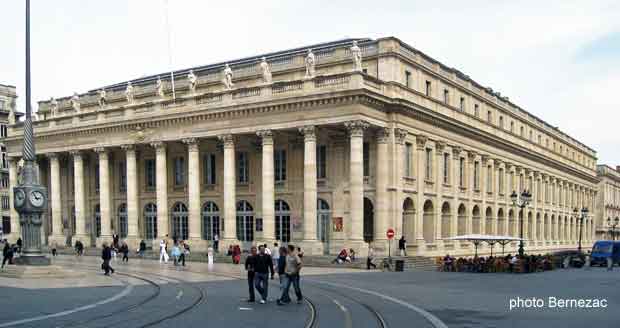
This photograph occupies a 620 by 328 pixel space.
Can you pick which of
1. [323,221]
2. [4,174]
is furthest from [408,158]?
[4,174]

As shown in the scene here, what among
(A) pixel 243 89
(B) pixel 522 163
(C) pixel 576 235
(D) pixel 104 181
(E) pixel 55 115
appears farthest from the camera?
(C) pixel 576 235

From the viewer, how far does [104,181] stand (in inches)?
2112

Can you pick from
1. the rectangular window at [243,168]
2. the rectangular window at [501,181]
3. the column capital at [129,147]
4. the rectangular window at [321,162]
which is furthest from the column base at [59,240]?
the rectangular window at [501,181]

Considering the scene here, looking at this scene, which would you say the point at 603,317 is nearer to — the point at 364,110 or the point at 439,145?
the point at 364,110

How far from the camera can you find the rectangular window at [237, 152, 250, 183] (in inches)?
1955

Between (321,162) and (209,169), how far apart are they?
10.5 metres

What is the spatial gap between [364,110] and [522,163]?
31663 millimetres

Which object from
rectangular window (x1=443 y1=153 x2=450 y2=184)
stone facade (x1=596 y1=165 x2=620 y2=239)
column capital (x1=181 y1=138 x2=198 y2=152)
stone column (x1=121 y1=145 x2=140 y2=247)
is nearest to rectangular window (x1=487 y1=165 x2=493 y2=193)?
rectangular window (x1=443 y1=153 x2=450 y2=184)

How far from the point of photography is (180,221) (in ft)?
175

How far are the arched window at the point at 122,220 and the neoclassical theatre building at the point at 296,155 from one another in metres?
0.10

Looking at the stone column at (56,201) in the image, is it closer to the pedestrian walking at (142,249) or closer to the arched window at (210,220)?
the pedestrian walking at (142,249)

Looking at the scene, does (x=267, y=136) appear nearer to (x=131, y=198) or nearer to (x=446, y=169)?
(x=131, y=198)

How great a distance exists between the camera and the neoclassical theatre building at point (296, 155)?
4228cm

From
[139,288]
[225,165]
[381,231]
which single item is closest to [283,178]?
[225,165]
